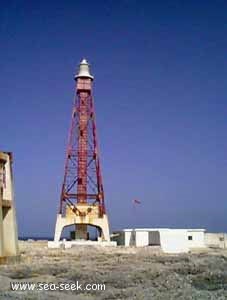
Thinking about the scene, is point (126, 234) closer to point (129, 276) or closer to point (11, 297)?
point (129, 276)

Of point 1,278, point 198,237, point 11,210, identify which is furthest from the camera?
point 198,237

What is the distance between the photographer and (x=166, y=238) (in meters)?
49.8

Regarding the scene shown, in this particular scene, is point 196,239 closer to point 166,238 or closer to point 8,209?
point 166,238

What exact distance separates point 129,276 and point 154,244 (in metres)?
31.9

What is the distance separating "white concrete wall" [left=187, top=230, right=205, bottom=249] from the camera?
5544cm

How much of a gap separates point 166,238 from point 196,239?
309 inches

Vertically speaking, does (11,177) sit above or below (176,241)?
above

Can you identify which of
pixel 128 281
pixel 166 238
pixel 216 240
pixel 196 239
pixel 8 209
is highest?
pixel 8 209

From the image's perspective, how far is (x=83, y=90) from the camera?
192 feet

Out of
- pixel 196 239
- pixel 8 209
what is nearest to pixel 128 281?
pixel 8 209

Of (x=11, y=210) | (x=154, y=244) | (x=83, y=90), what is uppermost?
(x=83, y=90)

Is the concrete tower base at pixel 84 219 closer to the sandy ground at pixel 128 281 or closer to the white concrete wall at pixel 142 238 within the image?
the white concrete wall at pixel 142 238

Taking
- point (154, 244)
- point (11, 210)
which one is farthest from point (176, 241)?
point (11, 210)

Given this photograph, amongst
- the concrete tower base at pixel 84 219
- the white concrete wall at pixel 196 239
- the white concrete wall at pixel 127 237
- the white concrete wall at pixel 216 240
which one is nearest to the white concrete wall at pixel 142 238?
the white concrete wall at pixel 127 237
